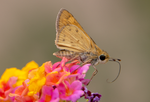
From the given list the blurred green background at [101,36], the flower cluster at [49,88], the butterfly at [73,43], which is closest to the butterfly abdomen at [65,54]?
the butterfly at [73,43]

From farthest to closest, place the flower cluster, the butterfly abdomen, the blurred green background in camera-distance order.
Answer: the blurred green background, the butterfly abdomen, the flower cluster

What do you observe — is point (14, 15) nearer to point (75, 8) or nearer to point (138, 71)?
point (75, 8)

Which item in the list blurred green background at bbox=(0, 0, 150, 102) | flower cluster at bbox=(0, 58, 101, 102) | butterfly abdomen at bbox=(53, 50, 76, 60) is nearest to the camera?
flower cluster at bbox=(0, 58, 101, 102)

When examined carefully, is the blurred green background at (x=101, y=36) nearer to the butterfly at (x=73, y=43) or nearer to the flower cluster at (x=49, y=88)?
the butterfly at (x=73, y=43)

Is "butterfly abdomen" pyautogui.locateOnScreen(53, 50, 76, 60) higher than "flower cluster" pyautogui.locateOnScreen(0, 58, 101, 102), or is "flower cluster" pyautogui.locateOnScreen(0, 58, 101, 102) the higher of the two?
"butterfly abdomen" pyautogui.locateOnScreen(53, 50, 76, 60)

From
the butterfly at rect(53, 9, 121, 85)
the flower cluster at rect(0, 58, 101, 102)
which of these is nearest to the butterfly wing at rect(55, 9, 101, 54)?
the butterfly at rect(53, 9, 121, 85)

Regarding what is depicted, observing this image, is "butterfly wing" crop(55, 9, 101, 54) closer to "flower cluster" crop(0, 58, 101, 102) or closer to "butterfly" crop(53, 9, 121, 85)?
"butterfly" crop(53, 9, 121, 85)

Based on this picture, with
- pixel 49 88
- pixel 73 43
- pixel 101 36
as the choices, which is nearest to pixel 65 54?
pixel 73 43
